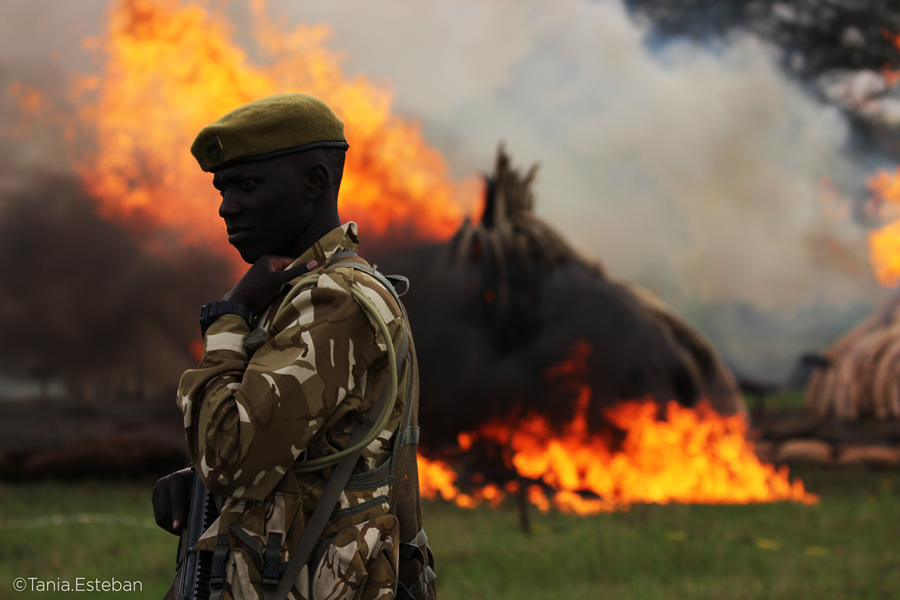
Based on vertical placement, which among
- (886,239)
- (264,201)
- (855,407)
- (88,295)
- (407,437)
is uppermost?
(886,239)

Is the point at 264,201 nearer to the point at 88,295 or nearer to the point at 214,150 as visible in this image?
the point at 214,150

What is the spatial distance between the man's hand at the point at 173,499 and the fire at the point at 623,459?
269 inches

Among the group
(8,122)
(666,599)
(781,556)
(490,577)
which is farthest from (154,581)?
(8,122)

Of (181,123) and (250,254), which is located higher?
(181,123)

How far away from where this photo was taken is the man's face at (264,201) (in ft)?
5.77

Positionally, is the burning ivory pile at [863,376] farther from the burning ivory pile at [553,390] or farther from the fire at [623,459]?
the fire at [623,459]

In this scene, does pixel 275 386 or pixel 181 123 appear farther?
pixel 181 123

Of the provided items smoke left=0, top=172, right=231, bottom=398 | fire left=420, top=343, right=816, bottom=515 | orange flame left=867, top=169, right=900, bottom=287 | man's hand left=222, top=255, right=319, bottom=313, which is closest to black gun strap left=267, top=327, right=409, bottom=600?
man's hand left=222, top=255, right=319, bottom=313

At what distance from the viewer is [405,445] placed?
5.94 ft

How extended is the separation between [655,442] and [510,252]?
2675 mm

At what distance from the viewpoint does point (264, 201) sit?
5.78 ft

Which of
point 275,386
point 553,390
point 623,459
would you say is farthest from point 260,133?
point 623,459

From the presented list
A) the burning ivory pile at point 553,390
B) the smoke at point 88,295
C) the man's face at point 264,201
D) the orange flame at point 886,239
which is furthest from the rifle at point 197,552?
the orange flame at point 886,239

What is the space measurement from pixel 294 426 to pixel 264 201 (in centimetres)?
52
